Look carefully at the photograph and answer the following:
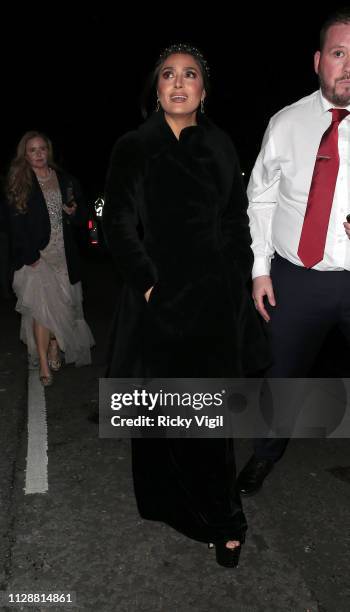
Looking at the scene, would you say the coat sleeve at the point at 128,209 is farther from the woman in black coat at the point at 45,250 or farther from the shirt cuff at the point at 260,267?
the woman in black coat at the point at 45,250

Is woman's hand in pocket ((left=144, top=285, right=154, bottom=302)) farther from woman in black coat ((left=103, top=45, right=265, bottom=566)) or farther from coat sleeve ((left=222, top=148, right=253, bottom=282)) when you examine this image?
coat sleeve ((left=222, top=148, right=253, bottom=282))

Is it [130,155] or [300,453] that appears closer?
[130,155]

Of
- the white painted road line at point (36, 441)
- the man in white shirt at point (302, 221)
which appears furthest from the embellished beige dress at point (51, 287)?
the man in white shirt at point (302, 221)

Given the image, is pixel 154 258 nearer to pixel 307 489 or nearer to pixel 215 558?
pixel 215 558

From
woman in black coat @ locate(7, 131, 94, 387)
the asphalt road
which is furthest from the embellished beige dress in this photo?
the asphalt road

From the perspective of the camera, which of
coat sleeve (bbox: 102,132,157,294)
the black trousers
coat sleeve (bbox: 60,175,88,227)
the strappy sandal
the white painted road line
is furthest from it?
coat sleeve (bbox: 60,175,88,227)

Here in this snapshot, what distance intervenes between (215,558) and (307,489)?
846 mm

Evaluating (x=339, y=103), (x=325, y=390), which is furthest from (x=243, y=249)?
(x=325, y=390)

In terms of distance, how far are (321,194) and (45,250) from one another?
2.98 m

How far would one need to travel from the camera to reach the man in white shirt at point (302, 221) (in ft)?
8.89

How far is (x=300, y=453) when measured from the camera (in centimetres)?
379

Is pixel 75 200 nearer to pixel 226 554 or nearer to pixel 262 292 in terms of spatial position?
pixel 262 292

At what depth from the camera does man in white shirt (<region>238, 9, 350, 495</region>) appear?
2.71 meters

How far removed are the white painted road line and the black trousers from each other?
139 cm
